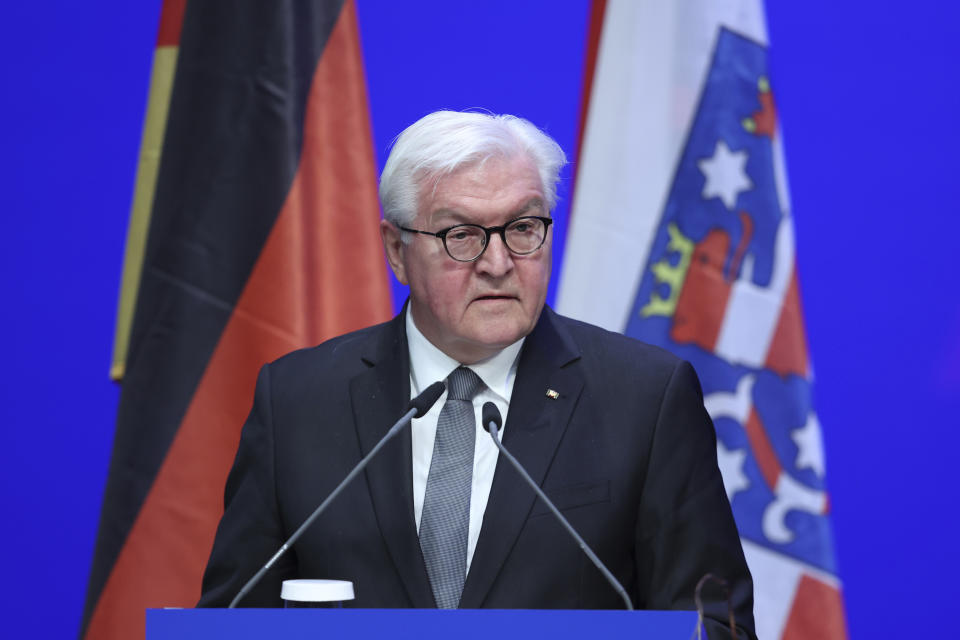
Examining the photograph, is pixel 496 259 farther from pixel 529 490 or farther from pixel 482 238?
pixel 529 490

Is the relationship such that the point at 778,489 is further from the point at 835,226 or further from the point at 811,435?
the point at 835,226

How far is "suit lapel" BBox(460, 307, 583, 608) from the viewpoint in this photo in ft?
4.95

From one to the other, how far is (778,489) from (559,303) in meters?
0.72

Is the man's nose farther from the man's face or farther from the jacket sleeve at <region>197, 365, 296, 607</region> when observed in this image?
the jacket sleeve at <region>197, 365, 296, 607</region>

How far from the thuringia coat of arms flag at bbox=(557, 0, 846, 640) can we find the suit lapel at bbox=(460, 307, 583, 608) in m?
1.06

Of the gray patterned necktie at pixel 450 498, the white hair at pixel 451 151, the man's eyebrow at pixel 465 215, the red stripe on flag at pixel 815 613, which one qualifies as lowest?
the red stripe on flag at pixel 815 613

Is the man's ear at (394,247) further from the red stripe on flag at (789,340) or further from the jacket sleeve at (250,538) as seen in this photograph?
the red stripe on flag at (789,340)

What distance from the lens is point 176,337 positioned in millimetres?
2635

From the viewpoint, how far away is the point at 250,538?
1619mm

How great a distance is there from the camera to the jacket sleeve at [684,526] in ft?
4.97

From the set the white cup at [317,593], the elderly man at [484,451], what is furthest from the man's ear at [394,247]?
the white cup at [317,593]

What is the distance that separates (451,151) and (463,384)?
0.35 meters

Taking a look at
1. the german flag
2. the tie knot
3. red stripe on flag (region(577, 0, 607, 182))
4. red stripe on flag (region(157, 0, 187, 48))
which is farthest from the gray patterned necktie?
red stripe on flag (region(157, 0, 187, 48))

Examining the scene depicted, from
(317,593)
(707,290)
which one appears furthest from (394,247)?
(707,290)
